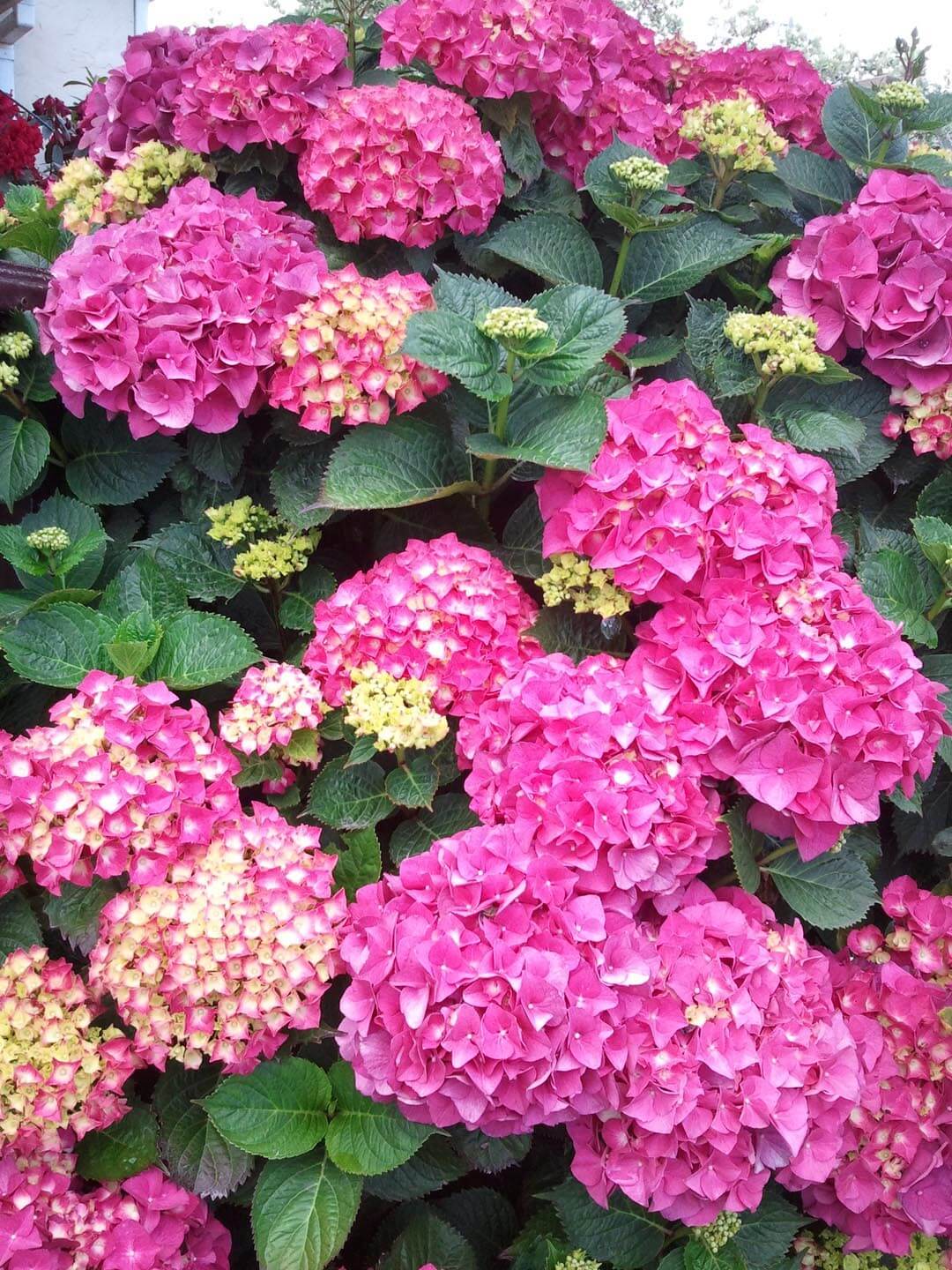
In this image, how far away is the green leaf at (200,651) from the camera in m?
1.58

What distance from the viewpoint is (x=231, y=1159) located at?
4.69ft

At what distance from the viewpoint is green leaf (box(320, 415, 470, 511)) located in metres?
1.67

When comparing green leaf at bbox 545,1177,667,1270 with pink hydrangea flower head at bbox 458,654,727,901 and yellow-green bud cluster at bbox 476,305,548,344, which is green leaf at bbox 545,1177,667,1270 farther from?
yellow-green bud cluster at bbox 476,305,548,344

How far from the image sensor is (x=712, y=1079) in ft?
4.13

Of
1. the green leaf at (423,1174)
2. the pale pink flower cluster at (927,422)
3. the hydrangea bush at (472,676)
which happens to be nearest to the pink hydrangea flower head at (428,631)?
the hydrangea bush at (472,676)

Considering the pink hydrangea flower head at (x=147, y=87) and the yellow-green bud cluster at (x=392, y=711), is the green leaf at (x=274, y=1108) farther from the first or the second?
the pink hydrangea flower head at (x=147, y=87)

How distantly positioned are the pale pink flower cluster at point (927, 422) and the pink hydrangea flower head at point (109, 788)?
1350mm

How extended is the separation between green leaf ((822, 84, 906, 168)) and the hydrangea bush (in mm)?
15

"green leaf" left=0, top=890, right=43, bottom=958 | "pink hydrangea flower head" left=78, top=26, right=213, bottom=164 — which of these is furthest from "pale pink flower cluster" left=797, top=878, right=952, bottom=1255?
"pink hydrangea flower head" left=78, top=26, right=213, bottom=164

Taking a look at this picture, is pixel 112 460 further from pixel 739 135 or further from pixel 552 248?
pixel 739 135

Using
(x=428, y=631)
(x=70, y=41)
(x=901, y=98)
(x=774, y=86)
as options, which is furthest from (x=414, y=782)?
(x=70, y=41)

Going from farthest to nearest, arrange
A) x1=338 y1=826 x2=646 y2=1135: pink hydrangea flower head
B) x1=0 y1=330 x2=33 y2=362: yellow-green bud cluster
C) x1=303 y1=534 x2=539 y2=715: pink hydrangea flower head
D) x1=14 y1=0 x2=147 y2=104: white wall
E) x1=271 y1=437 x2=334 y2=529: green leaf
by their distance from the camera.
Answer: x1=14 y1=0 x2=147 y2=104: white wall
x1=0 y1=330 x2=33 y2=362: yellow-green bud cluster
x1=271 y1=437 x2=334 y2=529: green leaf
x1=303 y1=534 x2=539 y2=715: pink hydrangea flower head
x1=338 y1=826 x2=646 y2=1135: pink hydrangea flower head

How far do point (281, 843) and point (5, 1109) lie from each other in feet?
1.54

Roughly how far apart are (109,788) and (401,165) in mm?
1234
